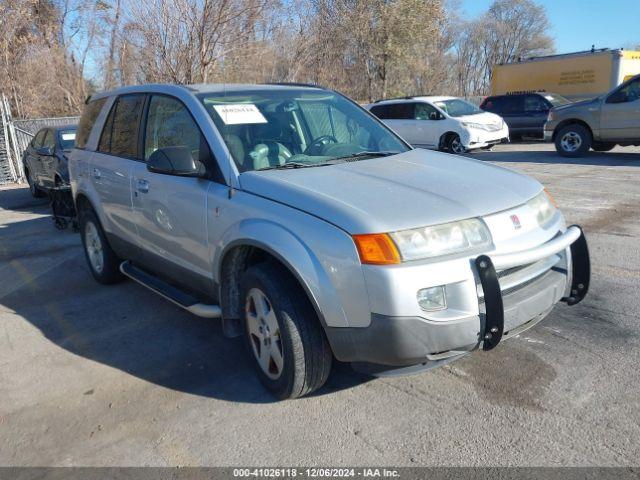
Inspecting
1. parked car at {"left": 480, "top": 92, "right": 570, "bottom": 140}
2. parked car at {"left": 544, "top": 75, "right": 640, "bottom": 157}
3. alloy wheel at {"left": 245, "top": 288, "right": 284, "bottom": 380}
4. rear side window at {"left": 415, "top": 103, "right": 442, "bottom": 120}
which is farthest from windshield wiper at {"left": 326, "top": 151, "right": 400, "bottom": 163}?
parked car at {"left": 480, "top": 92, "right": 570, "bottom": 140}

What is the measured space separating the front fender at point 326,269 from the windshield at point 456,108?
13552mm

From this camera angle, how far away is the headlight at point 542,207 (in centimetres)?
324

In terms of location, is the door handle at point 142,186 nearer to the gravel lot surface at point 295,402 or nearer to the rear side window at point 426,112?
the gravel lot surface at point 295,402

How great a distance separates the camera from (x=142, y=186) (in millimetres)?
4320

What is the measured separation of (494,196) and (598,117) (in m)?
11.0

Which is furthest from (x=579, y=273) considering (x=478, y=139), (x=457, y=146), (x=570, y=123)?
(x=457, y=146)

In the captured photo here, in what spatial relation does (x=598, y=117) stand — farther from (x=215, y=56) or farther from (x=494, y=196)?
(x=494, y=196)

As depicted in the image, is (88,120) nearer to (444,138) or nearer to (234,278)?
(234,278)

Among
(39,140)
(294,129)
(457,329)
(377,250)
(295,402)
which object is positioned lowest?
(295,402)

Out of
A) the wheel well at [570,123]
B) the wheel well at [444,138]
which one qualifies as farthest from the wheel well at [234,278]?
the wheel well at [444,138]

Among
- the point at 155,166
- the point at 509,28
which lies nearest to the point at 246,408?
the point at 155,166

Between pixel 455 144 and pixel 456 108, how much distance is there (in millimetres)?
1355

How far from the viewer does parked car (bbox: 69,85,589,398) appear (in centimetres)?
270

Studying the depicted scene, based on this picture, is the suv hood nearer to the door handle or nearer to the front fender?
the front fender
